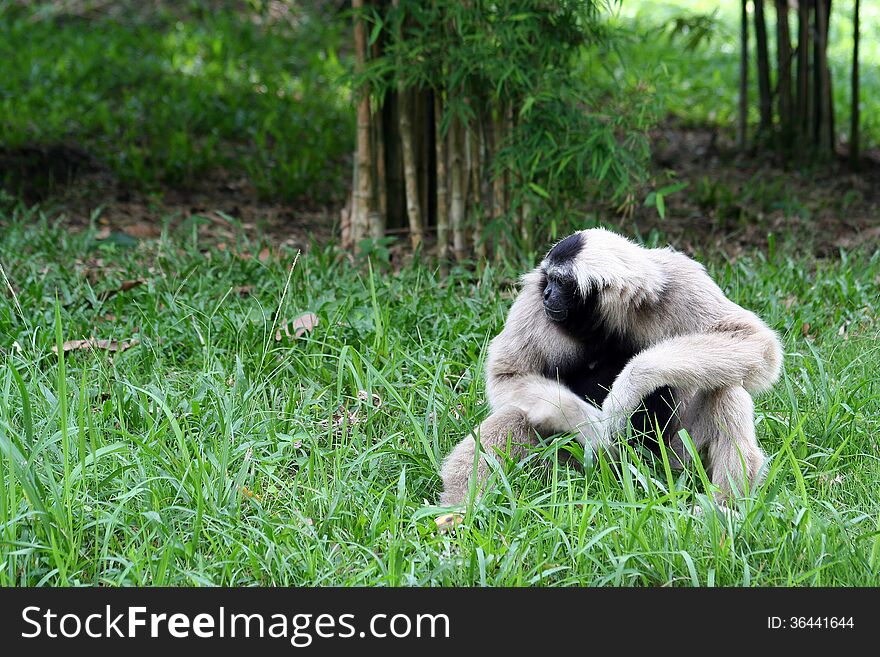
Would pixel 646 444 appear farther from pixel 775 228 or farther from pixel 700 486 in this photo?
Result: pixel 775 228

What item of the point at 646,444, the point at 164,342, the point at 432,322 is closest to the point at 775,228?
the point at 432,322

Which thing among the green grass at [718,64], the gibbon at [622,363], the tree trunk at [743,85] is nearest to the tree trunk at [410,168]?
the green grass at [718,64]

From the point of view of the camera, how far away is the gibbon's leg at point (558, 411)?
3428mm

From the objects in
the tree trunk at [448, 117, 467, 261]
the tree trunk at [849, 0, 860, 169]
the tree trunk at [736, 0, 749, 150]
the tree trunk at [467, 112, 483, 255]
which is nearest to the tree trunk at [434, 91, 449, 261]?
the tree trunk at [448, 117, 467, 261]

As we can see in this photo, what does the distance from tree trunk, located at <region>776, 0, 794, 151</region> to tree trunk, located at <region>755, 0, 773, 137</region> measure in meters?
0.10

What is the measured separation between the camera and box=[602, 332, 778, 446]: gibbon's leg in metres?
3.34

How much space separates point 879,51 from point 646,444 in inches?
375

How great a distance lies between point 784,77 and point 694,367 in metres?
5.34

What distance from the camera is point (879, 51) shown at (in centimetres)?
1133

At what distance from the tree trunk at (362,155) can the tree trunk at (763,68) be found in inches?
130

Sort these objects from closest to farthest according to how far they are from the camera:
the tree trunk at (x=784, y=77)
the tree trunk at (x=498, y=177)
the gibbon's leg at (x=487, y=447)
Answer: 1. the gibbon's leg at (x=487, y=447)
2. the tree trunk at (x=498, y=177)
3. the tree trunk at (x=784, y=77)

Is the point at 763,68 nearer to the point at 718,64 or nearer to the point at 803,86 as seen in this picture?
the point at 803,86

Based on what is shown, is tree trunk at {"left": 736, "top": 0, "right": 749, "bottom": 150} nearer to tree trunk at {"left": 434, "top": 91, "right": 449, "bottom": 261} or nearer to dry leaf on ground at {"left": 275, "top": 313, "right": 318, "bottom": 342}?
tree trunk at {"left": 434, "top": 91, "right": 449, "bottom": 261}

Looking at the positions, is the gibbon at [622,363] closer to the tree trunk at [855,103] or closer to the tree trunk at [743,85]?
the tree trunk at [855,103]
